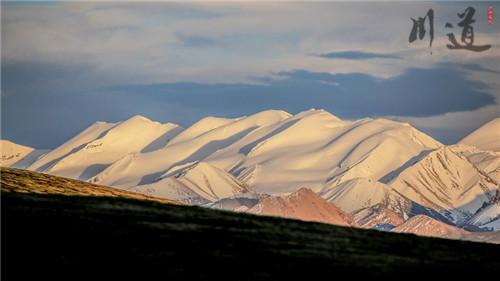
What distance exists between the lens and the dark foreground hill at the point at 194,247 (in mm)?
74000

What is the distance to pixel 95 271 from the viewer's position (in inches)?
2822

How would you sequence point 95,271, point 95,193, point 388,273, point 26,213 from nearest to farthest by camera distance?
point 95,271 < point 388,273 < point 26,213 < point 95,193

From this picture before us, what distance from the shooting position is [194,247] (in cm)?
8356

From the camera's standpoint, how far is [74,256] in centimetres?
7594

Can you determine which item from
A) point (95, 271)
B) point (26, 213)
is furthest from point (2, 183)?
point (95, 271)

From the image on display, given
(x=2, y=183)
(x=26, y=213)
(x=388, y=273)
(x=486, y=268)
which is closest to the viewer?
(x=388, y=273)

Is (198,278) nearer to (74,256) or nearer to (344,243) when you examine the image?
(74,256)

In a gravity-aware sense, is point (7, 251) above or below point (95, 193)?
above

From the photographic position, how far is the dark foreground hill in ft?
243

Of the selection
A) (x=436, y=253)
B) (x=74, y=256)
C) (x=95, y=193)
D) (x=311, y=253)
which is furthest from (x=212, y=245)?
(x=95, y=193)

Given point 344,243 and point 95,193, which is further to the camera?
point 95,193

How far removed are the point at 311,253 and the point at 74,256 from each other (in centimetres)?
2086

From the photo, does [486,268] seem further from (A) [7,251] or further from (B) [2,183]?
(B) [2,183]

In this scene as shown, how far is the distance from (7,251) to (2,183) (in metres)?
43.8
